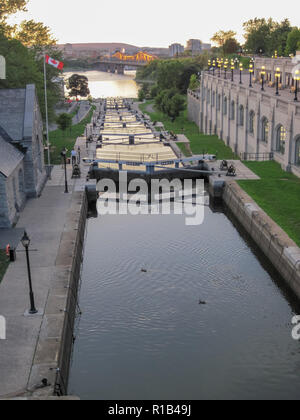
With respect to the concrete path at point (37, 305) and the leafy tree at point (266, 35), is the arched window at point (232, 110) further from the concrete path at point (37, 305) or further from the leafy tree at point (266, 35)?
the leafy tree at point (266, 35)

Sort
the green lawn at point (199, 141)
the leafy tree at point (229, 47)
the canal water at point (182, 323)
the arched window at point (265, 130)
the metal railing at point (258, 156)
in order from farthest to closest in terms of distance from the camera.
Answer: the leafy tree at point (229, 47), the green lawn at point (199, 141), the arched window at point (265, 130), the metal railing at point (258, 156), the canal water at point (182, 323)

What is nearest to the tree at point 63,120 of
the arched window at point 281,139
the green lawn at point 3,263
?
the arched window at point 281,139

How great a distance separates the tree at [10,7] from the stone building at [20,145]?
4183 centimetres

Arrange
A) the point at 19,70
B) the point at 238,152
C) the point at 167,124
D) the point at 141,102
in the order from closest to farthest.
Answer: the point at 19,70
the point at 238,152
the point at 167,124
the point at 141,102

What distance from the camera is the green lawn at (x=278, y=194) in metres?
34.0

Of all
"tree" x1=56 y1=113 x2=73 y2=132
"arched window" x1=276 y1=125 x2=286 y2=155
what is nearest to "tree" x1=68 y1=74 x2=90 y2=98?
"tree" x1=56 y1=113 x2=73 y2=132

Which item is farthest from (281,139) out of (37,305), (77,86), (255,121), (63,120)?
(77,86)

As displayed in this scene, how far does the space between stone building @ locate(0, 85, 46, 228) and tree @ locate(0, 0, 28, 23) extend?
41.8 meters

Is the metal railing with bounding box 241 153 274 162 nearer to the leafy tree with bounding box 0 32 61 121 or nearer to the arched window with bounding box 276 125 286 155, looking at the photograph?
the arched window with bounding box 276 125 286 155
